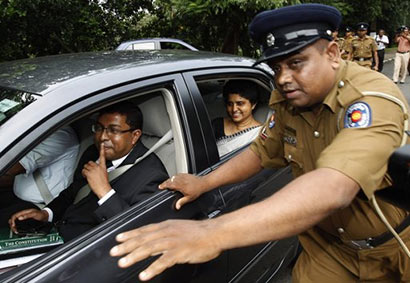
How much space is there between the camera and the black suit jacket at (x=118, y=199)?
1.67 m

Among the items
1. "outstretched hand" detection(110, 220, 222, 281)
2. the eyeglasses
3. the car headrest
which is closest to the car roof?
the car headrest

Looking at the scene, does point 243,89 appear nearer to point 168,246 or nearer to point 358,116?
point 358,116

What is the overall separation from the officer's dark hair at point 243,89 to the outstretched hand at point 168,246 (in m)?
1.92

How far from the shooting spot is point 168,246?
3.02 feet

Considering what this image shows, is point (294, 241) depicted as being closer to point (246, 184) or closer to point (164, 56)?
point (246, 184)

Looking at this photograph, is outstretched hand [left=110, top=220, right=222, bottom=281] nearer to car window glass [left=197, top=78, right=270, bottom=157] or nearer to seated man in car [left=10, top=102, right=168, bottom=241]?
seated man in car [left=10, top=102, right=168, bottom=241]

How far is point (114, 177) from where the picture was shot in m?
1.95

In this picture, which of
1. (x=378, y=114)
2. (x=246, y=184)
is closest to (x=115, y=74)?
(x=246, y=184)

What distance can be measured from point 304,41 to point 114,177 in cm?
118

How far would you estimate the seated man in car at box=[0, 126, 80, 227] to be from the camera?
6.72 ft

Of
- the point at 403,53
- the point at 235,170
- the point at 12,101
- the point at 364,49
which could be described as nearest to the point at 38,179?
the point at 12,101

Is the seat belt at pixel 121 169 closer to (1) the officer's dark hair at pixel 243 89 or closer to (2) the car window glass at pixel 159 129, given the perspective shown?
(2) the car window glass at pixel 159 129

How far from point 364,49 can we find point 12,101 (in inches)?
380

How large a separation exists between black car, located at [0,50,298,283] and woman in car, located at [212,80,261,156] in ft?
0.98
